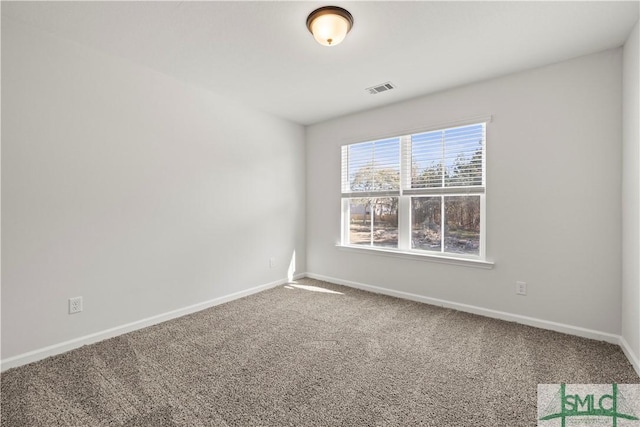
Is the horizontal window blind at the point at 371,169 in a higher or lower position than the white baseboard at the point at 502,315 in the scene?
higher

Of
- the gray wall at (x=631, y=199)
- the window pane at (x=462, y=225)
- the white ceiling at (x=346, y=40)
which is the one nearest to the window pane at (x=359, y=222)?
the window pane at (x=462, y=225)

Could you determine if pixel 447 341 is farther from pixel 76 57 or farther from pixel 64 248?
pixel 76 57

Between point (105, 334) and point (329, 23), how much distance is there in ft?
10.2

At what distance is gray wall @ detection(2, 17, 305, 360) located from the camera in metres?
2.16

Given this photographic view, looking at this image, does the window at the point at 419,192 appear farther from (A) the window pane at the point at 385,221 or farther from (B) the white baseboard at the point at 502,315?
(B) the white baseboard at the point at 502,315

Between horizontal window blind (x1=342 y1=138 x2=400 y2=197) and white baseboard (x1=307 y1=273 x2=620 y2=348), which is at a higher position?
horizontal window blind (x1=342 y1=138 x2=400 y2=197)

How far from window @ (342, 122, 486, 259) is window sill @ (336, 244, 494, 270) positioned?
0.25ft

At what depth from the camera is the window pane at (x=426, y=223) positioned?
11.5 feet

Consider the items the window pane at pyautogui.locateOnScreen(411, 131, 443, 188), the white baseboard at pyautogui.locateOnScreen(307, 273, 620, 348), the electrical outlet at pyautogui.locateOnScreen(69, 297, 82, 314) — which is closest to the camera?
the electrical outlet at pyautogui.locateOnScreen(69, 297, 82, 314)

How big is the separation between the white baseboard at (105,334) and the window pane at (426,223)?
228 cm

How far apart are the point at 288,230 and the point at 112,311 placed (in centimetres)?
236

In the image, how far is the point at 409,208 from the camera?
147 inches

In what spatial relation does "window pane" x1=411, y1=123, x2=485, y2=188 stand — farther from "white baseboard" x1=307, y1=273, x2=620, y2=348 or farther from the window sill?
"white baseboard" x1=307, y1=273, x2=620, y2=348

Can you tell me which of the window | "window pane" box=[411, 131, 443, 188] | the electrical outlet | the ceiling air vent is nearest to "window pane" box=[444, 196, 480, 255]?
the window
